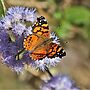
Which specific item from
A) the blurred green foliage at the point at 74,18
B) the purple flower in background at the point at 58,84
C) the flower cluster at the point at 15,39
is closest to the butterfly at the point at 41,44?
the flower cluster at the point at 15,39

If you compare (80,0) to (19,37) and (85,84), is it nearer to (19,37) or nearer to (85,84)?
(85,84)

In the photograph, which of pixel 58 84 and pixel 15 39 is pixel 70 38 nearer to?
pixel 58 84

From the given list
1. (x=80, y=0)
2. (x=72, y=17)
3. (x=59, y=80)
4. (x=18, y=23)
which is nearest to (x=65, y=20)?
(x=72, y=17)

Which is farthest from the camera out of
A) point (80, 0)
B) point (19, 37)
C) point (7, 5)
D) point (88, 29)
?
point (80, 0)

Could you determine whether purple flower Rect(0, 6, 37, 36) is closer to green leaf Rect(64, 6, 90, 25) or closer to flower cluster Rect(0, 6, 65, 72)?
flower cluster Rect(0, 6, 65, 72)

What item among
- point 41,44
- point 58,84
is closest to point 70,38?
point 58,84

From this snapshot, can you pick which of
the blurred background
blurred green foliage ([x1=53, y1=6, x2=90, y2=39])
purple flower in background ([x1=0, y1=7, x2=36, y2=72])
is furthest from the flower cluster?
blurred green foliage ([x1=53, y1=6, x2=90, y2=39])
